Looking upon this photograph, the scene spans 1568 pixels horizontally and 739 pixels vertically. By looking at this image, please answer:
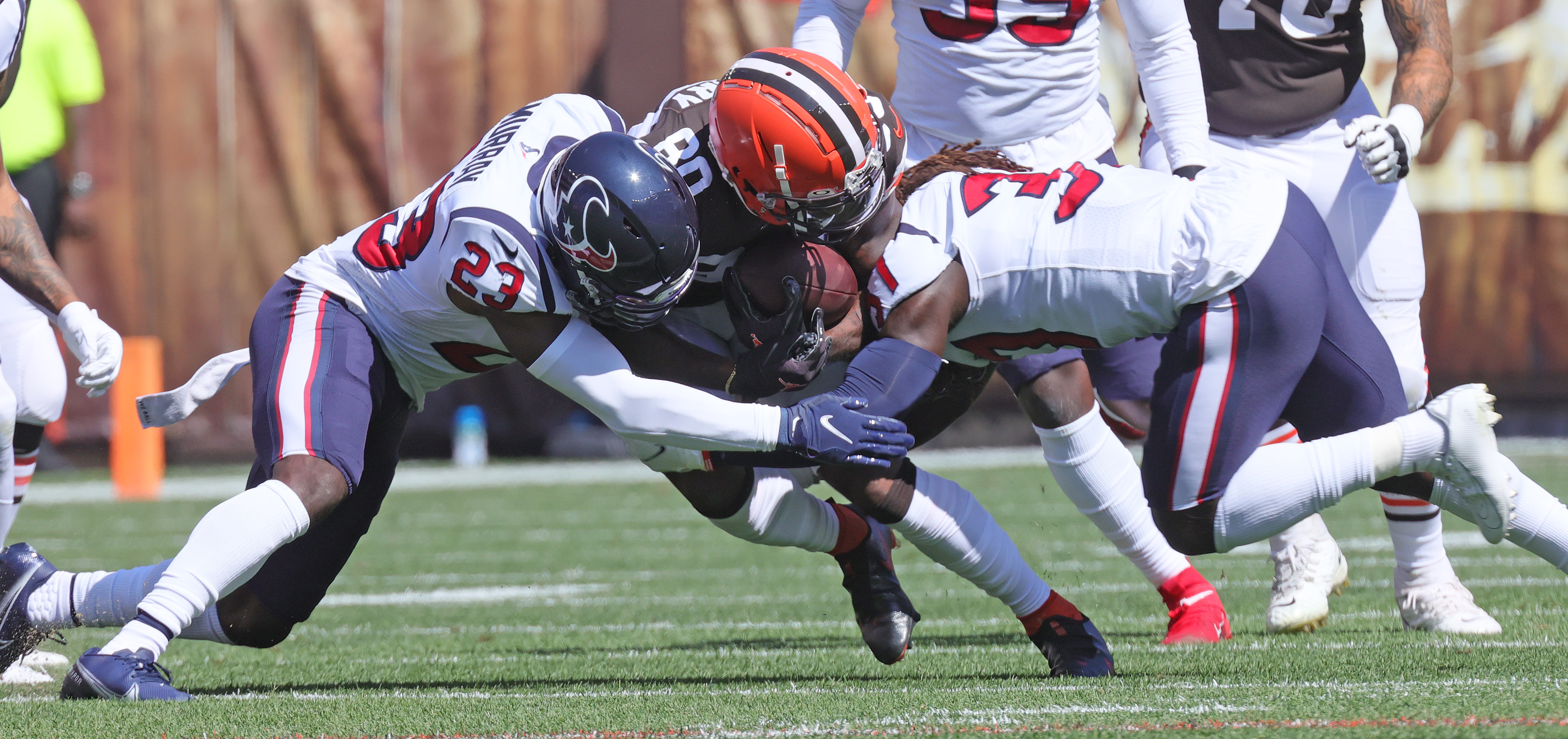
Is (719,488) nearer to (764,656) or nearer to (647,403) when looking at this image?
(764,656)

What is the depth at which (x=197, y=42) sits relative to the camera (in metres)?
10.6

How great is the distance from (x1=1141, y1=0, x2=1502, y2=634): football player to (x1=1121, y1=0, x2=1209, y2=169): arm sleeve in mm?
91

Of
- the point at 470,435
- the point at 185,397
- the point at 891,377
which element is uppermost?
the point at 891,377

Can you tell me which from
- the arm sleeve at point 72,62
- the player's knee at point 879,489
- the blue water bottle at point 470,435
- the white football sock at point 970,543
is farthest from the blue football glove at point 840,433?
the blue water bottle at point 470,435

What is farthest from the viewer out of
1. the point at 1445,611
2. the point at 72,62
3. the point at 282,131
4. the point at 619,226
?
the point at 282,131

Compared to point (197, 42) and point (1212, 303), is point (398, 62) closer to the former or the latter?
point (197, 42)

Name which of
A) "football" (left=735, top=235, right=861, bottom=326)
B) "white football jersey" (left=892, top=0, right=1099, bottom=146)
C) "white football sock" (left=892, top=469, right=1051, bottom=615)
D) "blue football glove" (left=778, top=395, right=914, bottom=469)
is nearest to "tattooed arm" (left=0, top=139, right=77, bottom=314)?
"football" (left=735, top=235, right=861, bottom=326)

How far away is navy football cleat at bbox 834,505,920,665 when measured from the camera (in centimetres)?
356

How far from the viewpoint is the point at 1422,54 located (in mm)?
4266

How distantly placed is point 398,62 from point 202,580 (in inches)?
320

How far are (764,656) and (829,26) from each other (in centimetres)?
165

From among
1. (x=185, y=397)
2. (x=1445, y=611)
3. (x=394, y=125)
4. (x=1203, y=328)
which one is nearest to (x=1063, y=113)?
(x=1203, y=328)

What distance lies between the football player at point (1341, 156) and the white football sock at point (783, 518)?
1145mm

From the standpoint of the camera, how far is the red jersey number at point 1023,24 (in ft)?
13.2
